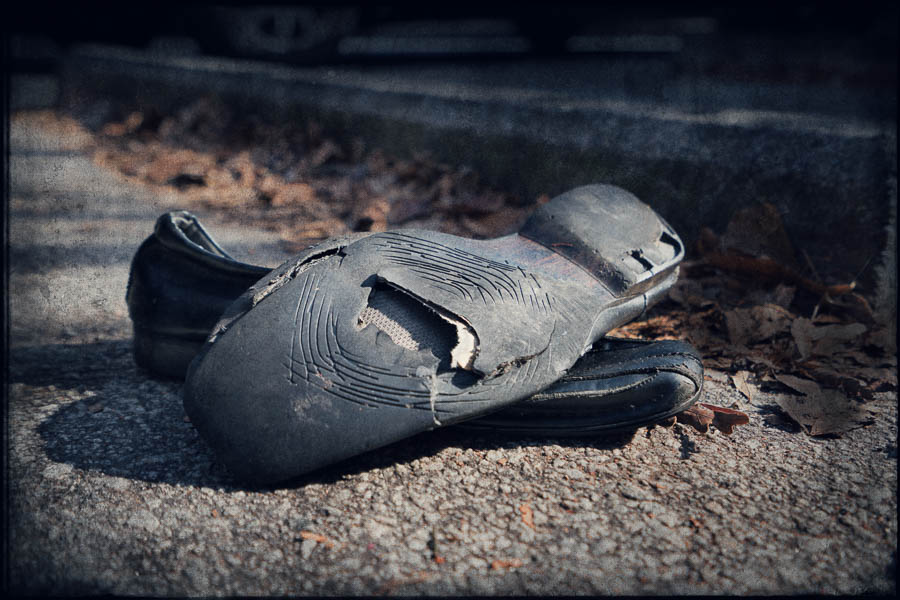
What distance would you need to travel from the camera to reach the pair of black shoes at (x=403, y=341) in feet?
3.48

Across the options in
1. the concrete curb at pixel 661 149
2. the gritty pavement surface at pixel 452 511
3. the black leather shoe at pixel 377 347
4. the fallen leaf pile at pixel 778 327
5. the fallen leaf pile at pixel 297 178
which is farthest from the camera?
the fallen leaf pile at pixel 297 178

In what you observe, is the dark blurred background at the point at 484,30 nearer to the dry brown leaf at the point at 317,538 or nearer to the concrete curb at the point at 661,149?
the concrete curb at the point at 661,149

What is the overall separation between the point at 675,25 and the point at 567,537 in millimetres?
6838

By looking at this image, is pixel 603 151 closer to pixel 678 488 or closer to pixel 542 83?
pixel 678 488

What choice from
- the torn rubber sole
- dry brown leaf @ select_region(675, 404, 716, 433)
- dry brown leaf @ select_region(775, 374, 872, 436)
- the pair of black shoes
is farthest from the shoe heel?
dry brown leaf @ select_region(775, 374, 872, 436)

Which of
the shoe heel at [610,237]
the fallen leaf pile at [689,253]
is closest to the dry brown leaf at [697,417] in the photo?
the fallen leaf pile at [689,253]

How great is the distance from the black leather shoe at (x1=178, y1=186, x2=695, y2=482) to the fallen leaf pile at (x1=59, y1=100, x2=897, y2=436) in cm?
25

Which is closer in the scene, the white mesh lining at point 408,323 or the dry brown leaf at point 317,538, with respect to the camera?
the dry brown leaf at point 317,538

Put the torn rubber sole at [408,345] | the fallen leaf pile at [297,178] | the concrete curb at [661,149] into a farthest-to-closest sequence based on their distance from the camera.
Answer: the fallen leaf pile at [297,178] < the concrete curb at [661,149] < the torn rubber sole at [408,345]

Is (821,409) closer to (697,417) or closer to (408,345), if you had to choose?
(697,417)

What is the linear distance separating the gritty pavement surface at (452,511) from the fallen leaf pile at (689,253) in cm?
9

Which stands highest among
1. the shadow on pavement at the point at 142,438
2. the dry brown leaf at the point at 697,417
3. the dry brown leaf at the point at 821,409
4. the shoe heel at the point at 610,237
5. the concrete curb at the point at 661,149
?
the concrete curb at the point at 661,149

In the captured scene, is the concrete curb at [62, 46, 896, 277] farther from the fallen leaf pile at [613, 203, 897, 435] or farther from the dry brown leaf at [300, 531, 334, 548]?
the dry brown leaf at [300, 531, 334, 548]

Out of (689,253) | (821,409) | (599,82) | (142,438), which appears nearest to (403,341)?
(142,438)
